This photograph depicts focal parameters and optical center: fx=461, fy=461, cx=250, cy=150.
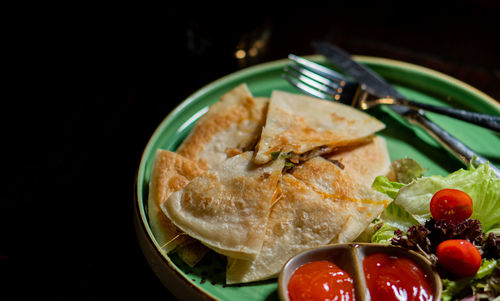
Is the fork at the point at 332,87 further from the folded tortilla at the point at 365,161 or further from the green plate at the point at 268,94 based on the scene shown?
the folded tortilla at the point at 365,161

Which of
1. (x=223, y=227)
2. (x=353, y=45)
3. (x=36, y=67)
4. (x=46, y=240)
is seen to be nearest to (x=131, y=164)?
(x=46, y=240)

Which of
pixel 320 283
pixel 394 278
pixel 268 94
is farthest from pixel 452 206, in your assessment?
pixel 268 94

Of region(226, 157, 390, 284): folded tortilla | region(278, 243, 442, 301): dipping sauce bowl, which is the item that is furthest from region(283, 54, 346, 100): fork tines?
region(278, 243, 442, 301): dipping sauce bowl

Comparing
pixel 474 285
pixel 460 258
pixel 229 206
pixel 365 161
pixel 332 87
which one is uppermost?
pixel 332 87

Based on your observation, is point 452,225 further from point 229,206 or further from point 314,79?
point 314,79

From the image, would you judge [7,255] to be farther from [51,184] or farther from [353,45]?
[353,45]

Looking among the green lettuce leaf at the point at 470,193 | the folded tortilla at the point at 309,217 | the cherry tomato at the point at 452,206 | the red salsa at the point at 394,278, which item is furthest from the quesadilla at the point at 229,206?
the cherry tomato at the point at 452,206

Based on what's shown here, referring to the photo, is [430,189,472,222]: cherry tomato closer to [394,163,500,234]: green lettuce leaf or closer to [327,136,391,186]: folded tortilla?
[394,163,500,234]: green lettuce leaf
